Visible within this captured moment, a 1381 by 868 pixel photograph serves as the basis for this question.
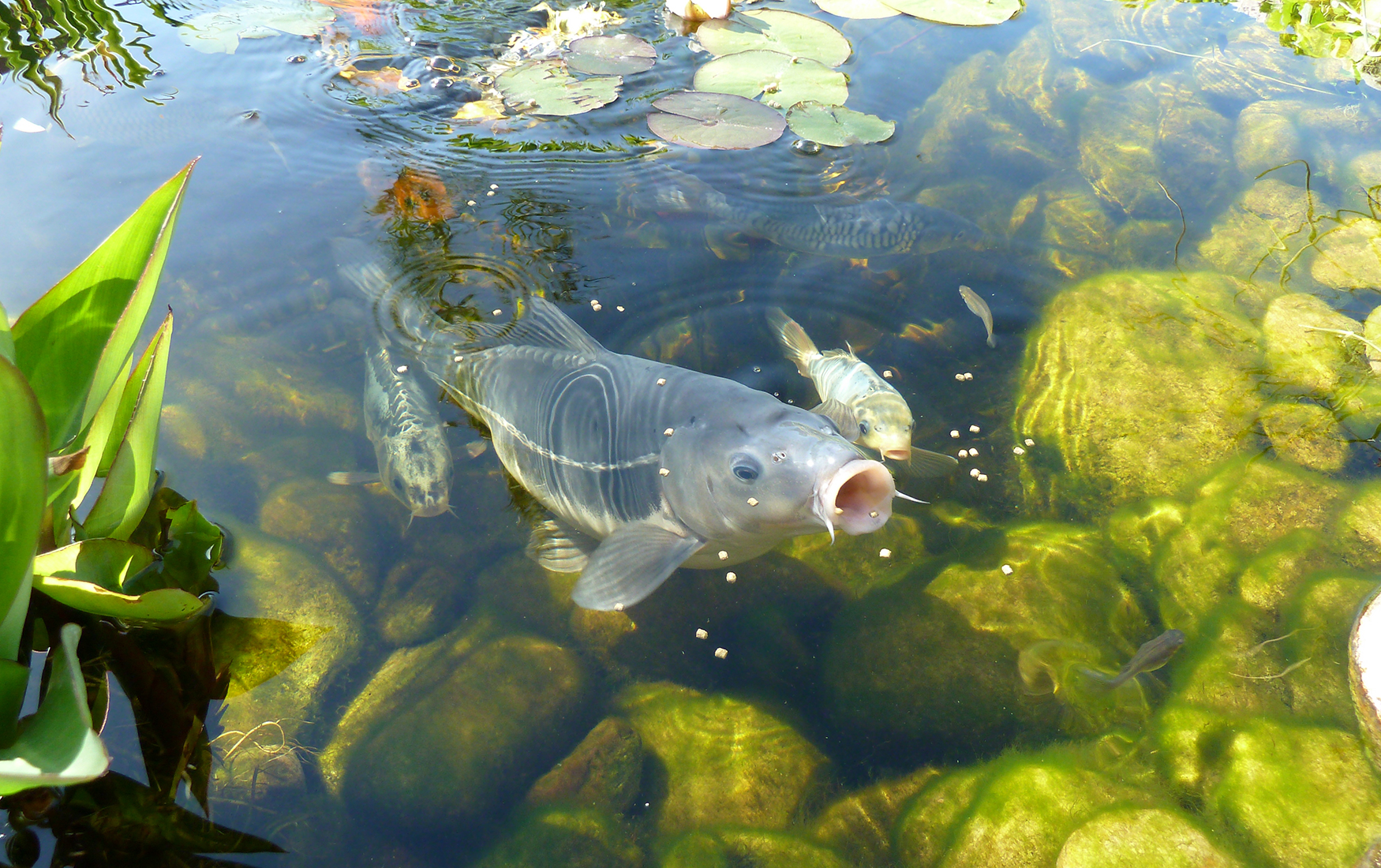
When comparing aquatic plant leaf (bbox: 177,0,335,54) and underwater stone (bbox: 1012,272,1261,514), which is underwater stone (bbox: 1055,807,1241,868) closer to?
underwater stone (bbox: 1012,272,1261,514)

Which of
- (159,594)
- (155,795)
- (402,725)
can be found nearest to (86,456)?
(159,594)

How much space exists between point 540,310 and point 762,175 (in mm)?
2367

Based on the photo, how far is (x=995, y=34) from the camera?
714 cm

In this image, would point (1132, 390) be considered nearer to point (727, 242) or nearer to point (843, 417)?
point (843, 417)

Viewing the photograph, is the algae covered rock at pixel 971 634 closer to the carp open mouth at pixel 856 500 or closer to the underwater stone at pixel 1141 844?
the underwater stone at pixel 1141 844

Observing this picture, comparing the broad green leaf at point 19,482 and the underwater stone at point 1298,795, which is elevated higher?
the broad green leaf at point 19,482

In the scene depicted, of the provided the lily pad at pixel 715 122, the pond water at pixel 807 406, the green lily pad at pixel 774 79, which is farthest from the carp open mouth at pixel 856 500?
the green lily pad at pixel 774 79

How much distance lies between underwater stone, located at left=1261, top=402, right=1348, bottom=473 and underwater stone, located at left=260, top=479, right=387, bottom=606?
446cm

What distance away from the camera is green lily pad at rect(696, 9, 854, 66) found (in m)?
6.57

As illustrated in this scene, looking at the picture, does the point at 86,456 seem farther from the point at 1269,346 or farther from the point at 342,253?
the point at 1269,346

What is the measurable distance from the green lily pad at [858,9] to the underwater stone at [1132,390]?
13.6 feet

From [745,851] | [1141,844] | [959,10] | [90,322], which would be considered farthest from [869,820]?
[959,10]

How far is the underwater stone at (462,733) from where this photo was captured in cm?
276

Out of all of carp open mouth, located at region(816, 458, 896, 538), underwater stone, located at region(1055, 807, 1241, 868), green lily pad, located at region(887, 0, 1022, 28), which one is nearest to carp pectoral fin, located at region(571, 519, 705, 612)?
carp open mouth, located at region(816, 458, 896, 538)
